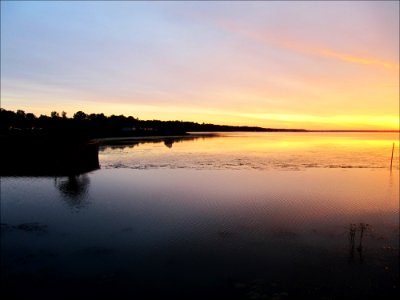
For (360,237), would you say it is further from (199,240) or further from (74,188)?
(74,188)

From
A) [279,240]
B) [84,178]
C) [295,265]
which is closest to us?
[295,265]

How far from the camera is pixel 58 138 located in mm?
44062

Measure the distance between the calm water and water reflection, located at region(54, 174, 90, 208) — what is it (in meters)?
0.13

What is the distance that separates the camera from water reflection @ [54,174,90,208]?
947 inches

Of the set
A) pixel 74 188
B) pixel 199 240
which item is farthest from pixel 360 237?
pixel 74 188

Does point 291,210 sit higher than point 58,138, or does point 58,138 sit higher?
point 58,138

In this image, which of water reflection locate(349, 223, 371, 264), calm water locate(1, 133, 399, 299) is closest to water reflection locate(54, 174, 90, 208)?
calm water locate(1, 133, 399, 299)

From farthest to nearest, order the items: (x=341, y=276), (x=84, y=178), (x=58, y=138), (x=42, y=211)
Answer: (x=58, y=138), (x=84, y=178), (x=42, y=211), (x=341, y=276)

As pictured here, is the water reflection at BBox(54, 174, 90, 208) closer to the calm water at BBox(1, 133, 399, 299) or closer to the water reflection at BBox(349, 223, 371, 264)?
the calm water at BBox(1, 133, 399, 299)

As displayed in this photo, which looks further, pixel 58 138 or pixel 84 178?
pixel 58 138

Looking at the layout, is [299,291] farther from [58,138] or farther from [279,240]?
[58,138]

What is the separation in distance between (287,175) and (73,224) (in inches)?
1044

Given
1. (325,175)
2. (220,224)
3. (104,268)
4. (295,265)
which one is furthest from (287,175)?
(104,268)

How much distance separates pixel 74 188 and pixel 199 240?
1749 centimetres
